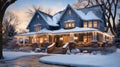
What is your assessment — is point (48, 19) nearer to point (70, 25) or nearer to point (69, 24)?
point (69, 24)

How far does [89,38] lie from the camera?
131 ft

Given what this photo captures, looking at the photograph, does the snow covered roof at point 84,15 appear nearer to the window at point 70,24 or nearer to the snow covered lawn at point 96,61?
the window at point 70,24

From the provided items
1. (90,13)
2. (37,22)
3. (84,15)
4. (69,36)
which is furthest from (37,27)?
(90,13)

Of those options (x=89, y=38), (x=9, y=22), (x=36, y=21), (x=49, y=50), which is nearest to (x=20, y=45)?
(x=36, y=21)

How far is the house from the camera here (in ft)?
131

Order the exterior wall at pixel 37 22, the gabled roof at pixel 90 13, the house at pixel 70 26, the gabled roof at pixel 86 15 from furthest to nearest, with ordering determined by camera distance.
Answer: the exterior wall at pixel 37 22, the gabled roof at pixel 86 15, the gabled roof at pixel 90 13, the house at pixel 70 26

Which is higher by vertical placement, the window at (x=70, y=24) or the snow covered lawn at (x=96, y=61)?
the window at (x=70, y=24)

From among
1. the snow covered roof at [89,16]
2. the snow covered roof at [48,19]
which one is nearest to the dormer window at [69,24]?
the snow covered roof at [89,16]

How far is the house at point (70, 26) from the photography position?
3989 centimetres

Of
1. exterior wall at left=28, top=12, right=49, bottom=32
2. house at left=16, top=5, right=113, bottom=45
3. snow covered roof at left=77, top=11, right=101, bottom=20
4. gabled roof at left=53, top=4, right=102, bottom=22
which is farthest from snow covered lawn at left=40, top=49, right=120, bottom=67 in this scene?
exterior wall at left=28, top=12, right=49, bottom=32

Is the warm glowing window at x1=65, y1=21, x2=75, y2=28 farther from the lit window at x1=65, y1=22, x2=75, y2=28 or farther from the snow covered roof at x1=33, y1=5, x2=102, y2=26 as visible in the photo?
the snow covered roof at x1=33, y1=5, x2=102, y2=26

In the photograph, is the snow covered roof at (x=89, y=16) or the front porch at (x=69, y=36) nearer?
the front porch at (x=69, y=36)

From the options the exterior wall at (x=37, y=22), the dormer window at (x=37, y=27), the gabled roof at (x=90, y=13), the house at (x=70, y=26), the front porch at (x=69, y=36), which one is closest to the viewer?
the front porch at (x=69, y=36)

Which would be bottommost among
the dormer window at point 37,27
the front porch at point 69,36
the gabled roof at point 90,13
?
the front porch at point 69,36
